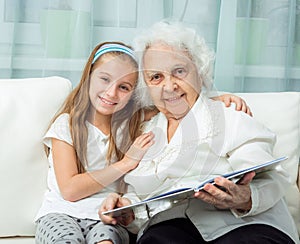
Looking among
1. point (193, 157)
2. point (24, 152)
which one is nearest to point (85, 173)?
point (24, 152)

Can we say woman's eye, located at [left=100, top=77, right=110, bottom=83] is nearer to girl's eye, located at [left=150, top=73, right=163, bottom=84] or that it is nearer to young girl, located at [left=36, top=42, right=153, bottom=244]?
young girl, located at [left=36, top=42, right=153, bottom=244]

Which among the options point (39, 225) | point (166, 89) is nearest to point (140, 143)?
point (166, 89)

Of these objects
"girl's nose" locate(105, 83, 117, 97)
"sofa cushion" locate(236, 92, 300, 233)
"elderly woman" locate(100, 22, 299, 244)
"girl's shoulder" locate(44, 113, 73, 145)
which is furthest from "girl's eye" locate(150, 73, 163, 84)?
"sofa cushion" locate(236, 92, 300, 233)

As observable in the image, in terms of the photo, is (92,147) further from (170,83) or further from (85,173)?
(170,83)

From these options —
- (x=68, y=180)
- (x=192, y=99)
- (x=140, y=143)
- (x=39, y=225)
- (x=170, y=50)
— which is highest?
(x=170, y=50)

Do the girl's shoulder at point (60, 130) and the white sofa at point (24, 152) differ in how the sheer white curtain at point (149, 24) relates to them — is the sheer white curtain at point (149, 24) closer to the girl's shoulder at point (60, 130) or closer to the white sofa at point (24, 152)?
the white sofa at point (24, 152)

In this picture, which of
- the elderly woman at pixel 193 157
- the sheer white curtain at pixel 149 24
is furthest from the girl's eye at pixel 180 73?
the sheer white curtain at pixel 149 24

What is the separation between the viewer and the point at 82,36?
7.36ft

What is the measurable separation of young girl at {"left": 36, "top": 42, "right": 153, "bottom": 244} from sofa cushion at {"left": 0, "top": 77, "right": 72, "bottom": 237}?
0.15 ft

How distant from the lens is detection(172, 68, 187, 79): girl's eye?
1.68m

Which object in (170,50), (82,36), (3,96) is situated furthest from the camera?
(82,36)

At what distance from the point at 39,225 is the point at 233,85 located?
943 millimetres

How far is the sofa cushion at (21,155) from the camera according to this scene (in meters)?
1.87

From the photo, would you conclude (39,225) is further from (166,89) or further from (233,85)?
(233,85)
